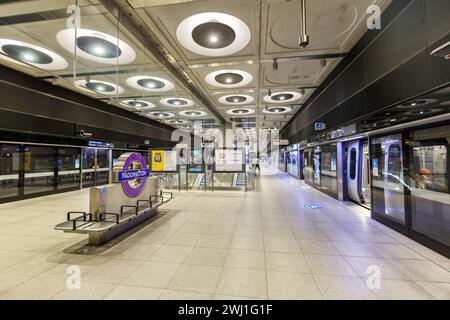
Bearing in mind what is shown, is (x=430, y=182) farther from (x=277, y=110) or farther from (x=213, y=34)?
(x=277, y=110)

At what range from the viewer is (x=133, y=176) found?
4305 mm

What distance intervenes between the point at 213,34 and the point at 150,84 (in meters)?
3.95

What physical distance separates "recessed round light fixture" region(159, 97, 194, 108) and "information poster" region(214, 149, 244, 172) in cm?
273

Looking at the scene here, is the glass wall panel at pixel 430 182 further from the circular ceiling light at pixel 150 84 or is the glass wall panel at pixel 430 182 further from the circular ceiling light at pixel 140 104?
the circular ceiling light at pixel 140 104

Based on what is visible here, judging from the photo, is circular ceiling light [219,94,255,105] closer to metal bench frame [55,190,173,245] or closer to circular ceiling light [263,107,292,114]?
Result: circular ceiling light [263,107,292,114]

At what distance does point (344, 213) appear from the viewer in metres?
5.22

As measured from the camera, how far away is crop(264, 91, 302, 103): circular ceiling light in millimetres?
8258

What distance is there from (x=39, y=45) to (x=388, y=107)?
7855 mm

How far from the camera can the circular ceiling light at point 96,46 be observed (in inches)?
169

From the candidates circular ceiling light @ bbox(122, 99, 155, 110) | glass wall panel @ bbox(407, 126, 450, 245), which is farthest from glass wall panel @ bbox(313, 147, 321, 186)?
circular ceiling light @ bbox(122, 99, 155, 110)

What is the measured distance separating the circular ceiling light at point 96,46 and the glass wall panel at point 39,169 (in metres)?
4.87

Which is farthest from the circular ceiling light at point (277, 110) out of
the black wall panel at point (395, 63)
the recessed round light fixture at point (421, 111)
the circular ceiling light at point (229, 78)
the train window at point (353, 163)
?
the recessed round light fixture at point (421, 111)

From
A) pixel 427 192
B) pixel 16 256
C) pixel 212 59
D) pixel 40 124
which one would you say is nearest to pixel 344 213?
pixel 427 192
